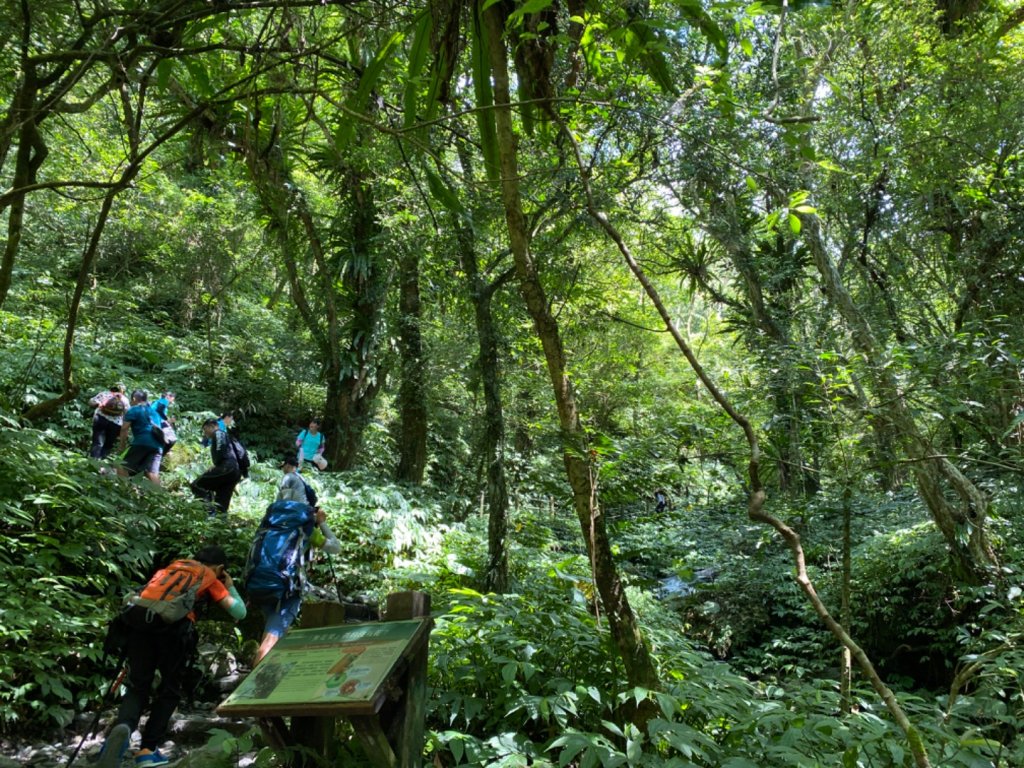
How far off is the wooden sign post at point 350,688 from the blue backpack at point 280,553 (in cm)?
178

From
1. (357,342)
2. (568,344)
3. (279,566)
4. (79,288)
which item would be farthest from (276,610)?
(568,344)

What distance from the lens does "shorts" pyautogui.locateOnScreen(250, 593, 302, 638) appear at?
13.7 ft

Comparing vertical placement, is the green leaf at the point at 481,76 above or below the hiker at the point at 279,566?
above

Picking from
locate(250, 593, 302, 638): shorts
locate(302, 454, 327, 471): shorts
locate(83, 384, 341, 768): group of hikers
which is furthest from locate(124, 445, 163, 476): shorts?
locate(250, 593, 302, 638): shorts

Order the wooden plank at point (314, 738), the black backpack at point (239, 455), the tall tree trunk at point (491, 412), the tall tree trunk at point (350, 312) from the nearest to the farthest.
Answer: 1. the wooden plank at point (314, 738)
2. the tall tree trunk at point (491, 412)
3. the black backpack at point (239, 455)
4. the tall tree trunk at point (350, 312)

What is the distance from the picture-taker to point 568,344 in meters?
11.1

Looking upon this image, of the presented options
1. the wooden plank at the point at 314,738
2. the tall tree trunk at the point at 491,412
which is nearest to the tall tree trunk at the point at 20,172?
the wooden plank at the point at 314,738

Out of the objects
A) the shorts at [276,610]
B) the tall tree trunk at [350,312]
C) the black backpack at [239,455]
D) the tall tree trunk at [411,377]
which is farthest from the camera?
the tall tree trunk at [411,377]

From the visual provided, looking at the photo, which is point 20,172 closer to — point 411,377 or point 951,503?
point 411,377

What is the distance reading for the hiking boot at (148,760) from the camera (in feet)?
10.9

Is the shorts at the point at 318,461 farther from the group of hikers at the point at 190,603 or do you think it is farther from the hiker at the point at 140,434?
the group of hikers at the point at 190,603

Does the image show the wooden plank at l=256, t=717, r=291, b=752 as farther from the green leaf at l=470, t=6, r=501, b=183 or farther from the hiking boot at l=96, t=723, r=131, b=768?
the green leaf at l=470, t=6, r=501, b=183

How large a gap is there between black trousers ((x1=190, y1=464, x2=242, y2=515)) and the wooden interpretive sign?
18.5 ft

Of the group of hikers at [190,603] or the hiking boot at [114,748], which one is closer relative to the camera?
the hiking boot at [114,748]
